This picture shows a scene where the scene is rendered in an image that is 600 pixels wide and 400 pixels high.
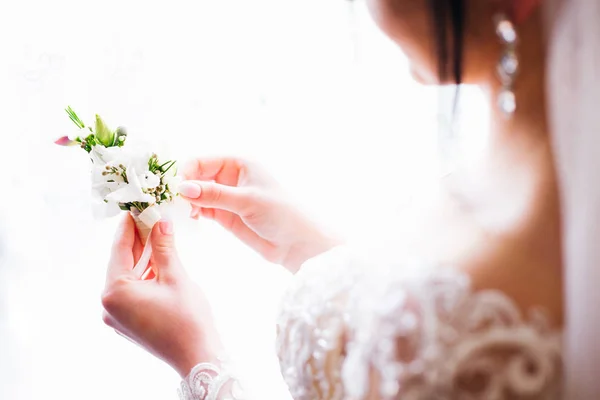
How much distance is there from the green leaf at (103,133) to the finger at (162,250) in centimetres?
14

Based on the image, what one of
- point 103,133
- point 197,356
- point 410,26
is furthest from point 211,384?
point 410,26

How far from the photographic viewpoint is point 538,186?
59cm

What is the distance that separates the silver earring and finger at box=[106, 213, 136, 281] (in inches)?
21.6

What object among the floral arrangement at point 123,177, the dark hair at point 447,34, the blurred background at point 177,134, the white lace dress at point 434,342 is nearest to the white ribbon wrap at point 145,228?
the floral arrangement at point 123,177

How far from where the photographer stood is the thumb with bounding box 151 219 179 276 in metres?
0.89

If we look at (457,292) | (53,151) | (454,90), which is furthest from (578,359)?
(53,151)

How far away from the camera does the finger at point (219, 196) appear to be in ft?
3.04

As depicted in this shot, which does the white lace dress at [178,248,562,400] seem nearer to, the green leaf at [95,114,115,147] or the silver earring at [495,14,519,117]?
the silver earring at [495,14,519,117]

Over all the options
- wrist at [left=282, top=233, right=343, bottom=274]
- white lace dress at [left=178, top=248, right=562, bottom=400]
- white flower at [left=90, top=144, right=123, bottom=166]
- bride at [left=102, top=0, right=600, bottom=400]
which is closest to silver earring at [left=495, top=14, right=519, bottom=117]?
bride at [left=102, top=0, right=600, bottom=400]

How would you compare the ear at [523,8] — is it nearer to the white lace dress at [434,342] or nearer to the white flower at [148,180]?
the white lace dress at [434,342]

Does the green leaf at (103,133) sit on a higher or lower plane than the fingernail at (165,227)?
higher

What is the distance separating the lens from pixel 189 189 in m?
0.92

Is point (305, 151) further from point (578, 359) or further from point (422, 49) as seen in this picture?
point (578, 359)

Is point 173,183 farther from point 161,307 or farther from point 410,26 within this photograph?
point 410,26
